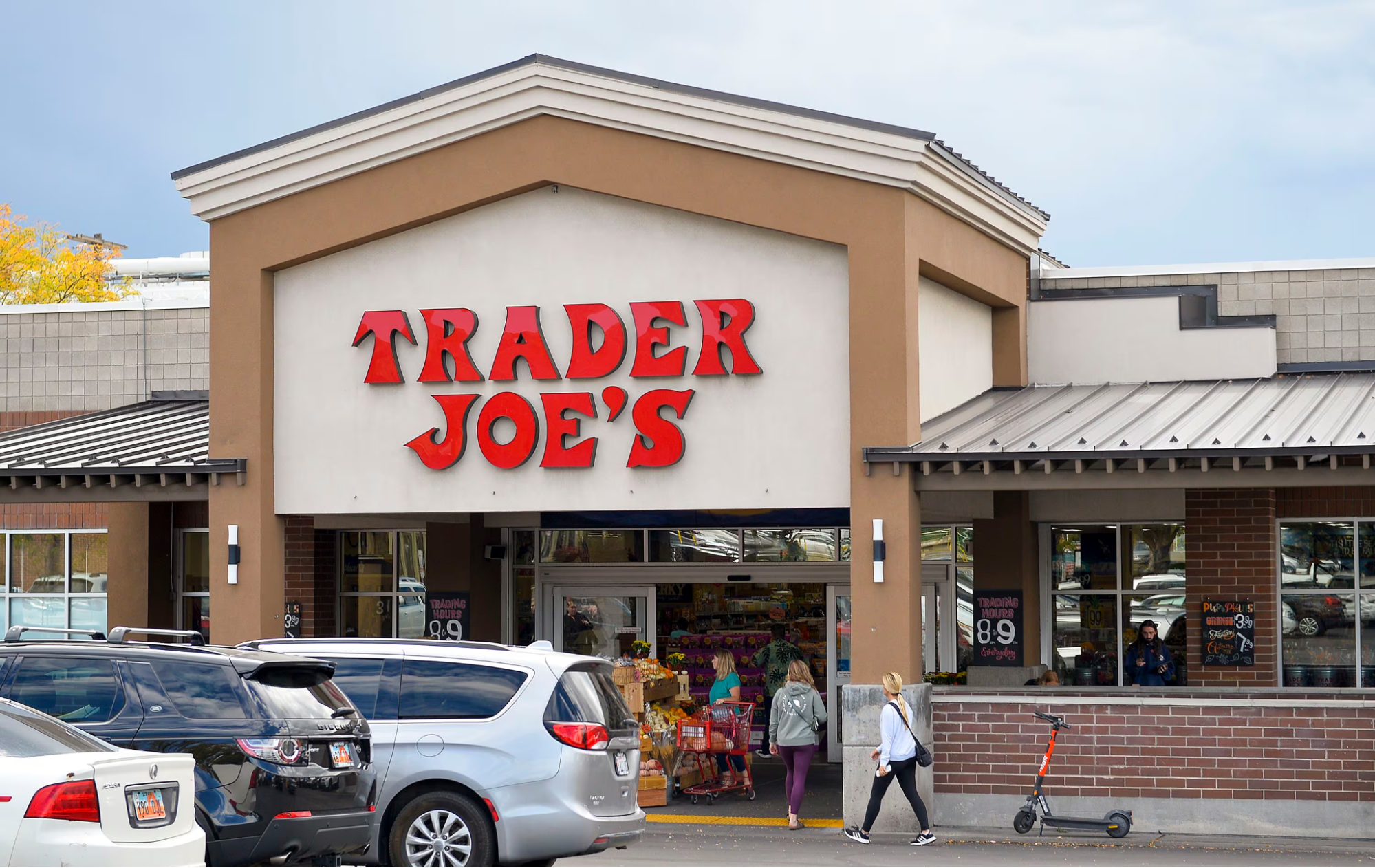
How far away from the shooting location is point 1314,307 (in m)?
19.3

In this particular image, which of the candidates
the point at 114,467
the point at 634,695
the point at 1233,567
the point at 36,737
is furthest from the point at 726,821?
the point at 36,737

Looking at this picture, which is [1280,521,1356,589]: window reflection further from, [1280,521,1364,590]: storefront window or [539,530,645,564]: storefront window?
[539,530,645,564]: storefront window

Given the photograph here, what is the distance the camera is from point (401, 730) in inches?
483

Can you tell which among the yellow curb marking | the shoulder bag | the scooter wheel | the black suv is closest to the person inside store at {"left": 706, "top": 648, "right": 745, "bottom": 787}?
the yellow curb marking

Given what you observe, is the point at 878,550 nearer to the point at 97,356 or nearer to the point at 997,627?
the point at 997,627

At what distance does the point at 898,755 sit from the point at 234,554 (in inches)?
297

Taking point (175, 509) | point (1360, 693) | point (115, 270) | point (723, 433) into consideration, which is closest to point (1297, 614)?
point (1360, 693)

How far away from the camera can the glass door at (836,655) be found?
68.0 feet

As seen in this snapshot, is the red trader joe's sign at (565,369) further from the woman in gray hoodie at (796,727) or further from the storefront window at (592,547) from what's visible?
the storefront window at (592,547)

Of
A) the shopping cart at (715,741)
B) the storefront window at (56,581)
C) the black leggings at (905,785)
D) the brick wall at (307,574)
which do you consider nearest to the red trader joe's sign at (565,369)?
the shopping cart at (715,741)

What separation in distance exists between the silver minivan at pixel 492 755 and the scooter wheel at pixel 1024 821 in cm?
425

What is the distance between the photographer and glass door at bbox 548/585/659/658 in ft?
70.7

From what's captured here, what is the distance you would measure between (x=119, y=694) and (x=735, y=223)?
814 centimetres

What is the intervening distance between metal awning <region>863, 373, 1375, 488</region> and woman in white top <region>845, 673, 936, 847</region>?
223 centimetres
